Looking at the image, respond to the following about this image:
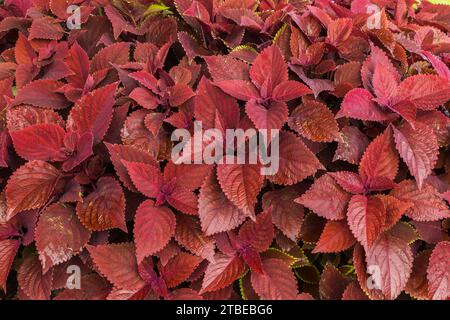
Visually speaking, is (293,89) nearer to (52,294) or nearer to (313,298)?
(313,298)

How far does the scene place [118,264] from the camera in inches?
43.1

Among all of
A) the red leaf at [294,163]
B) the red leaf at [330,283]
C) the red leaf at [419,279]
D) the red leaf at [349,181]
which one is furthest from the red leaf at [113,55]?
the red leaf at [419,279]

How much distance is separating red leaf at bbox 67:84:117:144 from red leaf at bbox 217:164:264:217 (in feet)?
0.92

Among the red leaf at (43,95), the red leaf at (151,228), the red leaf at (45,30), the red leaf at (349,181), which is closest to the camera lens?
the red leaf at (151,228)

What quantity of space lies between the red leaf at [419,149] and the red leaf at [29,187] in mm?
756

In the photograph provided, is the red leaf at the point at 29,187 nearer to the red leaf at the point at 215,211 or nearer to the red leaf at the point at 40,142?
the red leaf at the point at 40,142

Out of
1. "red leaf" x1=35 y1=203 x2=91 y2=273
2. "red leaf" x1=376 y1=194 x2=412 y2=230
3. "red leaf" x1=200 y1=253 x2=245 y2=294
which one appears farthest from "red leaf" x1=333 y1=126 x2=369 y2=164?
"red leaf" x1=35 y1=203 x2=91 y2=273

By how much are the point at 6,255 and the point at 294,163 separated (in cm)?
66

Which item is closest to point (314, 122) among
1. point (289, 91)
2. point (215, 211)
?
point (289, 91)

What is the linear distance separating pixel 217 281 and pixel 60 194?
0.40 metres

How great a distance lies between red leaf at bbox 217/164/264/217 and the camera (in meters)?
1.07

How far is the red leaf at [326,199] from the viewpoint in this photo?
3.60ft

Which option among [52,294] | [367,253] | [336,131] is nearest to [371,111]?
[336,131]
